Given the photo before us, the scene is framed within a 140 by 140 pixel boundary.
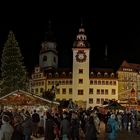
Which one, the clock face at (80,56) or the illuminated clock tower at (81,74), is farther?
the clock face at (80,56)

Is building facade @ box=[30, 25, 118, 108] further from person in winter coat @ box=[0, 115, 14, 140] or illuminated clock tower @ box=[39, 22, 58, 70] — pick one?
person in winter coat @ box=[0, 115, 14, 140]

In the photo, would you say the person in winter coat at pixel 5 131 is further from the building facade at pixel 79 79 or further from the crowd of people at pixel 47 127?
the building facade at pixel 79 79

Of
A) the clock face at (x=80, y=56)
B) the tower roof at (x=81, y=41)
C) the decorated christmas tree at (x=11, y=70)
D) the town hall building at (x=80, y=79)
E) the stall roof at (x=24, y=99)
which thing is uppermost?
the tower roof at (x=81, y=41)

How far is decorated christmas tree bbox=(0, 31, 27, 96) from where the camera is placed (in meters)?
70.9

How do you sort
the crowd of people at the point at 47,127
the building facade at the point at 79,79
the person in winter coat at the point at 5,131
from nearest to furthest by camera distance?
the person in winter coat at the point at 5,131, the crowd of people at the point at 47,127, the building facade at the point at 79,79

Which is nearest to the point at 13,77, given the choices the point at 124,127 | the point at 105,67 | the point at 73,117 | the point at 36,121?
the point at 124,127

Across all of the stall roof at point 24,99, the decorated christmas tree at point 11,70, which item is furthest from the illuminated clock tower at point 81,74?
the stall roof at point 24,99

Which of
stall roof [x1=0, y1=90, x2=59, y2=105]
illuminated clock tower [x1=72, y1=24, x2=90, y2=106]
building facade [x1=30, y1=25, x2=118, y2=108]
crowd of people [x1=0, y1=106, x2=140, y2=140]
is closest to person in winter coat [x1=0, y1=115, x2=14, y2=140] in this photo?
crowd of people [x1=0, y1=106, x2=140, y2=140]

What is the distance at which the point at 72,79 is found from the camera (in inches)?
5025

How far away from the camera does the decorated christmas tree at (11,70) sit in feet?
233

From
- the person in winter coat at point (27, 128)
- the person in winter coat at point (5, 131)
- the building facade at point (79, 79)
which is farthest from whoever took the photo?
the building facade at point (79, 79)

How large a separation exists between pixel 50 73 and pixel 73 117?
109m

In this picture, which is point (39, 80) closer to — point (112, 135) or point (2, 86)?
point (2, 86)

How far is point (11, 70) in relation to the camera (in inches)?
2955
